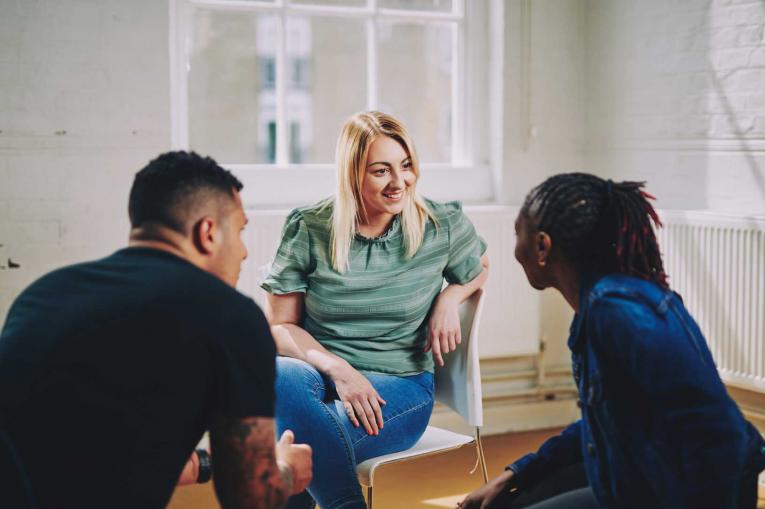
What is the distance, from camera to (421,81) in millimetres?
4180

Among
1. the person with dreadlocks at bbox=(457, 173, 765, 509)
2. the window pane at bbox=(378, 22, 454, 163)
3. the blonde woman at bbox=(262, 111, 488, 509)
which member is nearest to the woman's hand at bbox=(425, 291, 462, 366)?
the blonde woman at bbox=(262, 111, 488, 509)

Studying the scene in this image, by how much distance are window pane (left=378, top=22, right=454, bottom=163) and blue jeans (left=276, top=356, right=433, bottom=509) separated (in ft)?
6.27

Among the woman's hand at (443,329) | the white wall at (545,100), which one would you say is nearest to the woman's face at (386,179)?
the woman's hand at (443,329)

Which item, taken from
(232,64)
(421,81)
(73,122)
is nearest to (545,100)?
(421,81)

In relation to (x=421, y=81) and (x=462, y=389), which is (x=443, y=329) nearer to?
(x=462, y=389)

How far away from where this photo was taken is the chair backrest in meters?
2.55

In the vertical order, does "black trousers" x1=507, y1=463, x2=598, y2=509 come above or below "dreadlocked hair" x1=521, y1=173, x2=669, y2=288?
below

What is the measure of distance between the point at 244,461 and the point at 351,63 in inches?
114

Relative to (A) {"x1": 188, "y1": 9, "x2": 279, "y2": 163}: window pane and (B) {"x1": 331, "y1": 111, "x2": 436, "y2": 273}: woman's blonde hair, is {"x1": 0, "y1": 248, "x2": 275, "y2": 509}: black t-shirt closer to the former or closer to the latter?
(B) {"x1": 331, "y1": 111, "x2": 436, "y2": 273}: woman's blonde hair

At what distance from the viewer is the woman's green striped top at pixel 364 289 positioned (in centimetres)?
248

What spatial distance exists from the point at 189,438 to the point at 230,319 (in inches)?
7.5

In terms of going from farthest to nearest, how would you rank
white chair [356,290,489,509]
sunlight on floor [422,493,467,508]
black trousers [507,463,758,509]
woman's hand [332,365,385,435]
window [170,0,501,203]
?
1. window [170,0,501,203]
2. sunlight on floor [422,493,467,508]
3. white chair [356,290,489,509]
4. woman's hand [332,365,385,435]
5. black trousers [507,463,758,509]

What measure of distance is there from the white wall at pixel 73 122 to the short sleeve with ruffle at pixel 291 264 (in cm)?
115

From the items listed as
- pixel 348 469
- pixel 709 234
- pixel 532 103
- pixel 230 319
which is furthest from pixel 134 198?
pixel 532 103
